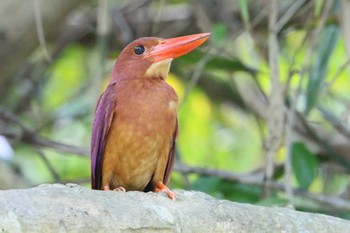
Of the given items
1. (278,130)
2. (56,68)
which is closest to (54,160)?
(56,68)

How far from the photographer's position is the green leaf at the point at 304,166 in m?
4.16

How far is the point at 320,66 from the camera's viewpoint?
4180 mm

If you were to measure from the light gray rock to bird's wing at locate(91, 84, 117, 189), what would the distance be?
72 centimetres

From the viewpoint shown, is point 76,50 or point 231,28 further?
point 76,50

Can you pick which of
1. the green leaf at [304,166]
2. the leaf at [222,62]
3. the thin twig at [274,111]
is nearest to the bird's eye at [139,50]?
the thin twig at [274,111]

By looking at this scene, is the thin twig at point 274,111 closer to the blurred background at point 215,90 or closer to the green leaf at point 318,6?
the blurred background at point 215,90

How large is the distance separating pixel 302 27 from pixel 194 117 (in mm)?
1165

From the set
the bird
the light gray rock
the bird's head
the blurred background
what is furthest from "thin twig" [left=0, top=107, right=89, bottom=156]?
the light gray rock

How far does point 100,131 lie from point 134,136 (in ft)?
0.39

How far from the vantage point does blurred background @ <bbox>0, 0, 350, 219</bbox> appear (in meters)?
3.99

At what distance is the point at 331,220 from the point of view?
2.66m

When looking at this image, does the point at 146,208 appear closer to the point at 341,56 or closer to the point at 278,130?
the point at 278,130

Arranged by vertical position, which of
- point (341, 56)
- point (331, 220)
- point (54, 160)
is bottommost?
point (54, 160)

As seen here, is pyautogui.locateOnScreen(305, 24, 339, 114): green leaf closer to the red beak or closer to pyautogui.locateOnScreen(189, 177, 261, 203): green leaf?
pyautogui.locateOnScreen(189, 177, 261, 203): green leaf
